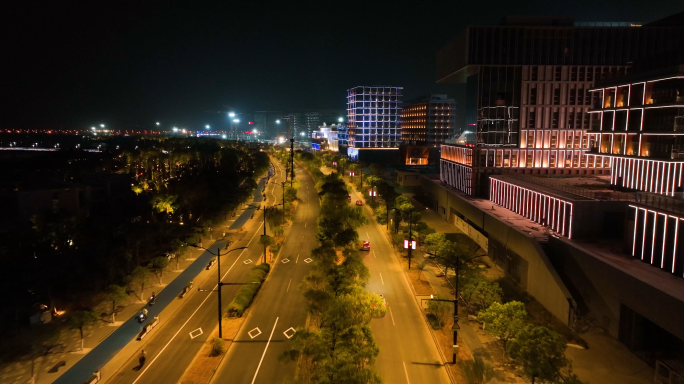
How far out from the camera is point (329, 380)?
56.9ft

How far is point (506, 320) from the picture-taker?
2398 cm

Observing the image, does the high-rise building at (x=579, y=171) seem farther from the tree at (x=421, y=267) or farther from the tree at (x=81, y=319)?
the tree at (x=81, y=319)

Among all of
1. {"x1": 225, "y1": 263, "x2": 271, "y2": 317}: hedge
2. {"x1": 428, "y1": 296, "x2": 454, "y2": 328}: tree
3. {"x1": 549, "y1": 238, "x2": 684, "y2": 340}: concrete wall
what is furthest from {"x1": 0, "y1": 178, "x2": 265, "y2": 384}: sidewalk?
{"x1": 549, "y1": 238, "x2": 684, "y2": 340}: concrete wall

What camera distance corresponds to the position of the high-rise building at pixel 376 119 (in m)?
150

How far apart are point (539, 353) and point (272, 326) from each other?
671 inches

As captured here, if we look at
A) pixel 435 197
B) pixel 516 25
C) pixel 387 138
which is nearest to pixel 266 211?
pixel 435 197

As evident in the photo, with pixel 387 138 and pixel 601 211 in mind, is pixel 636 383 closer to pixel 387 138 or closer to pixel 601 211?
pixel 601 211

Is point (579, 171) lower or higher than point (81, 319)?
higher

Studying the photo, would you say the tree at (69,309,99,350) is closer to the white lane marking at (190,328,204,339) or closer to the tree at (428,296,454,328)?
the white lane marking at (190,328,204,339)

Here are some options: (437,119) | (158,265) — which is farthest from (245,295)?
(437,119)

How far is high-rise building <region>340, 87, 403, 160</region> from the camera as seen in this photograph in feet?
490

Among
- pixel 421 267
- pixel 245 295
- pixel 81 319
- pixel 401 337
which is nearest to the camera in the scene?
pixel 81 319

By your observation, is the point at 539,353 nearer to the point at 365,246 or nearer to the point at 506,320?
the point at 506,320

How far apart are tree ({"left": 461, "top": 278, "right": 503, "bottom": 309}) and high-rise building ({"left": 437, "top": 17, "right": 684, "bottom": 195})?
117ft
